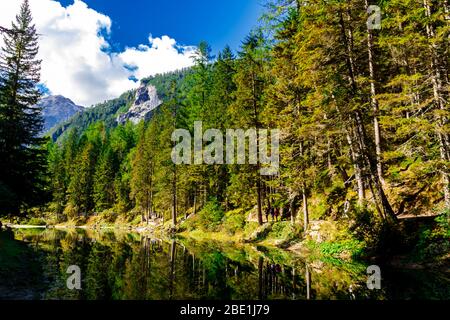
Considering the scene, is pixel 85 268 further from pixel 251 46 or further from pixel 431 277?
pixel 251 46

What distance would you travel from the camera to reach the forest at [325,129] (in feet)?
51.4

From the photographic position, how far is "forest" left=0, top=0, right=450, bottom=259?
1566cm

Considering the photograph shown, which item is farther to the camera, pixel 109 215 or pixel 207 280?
pixel 109 215

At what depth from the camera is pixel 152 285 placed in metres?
10.9

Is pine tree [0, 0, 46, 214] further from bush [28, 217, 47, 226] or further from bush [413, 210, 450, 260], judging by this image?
bush [28, 217, 47, 226]

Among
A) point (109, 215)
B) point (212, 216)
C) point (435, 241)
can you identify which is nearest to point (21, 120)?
point (212, 216)

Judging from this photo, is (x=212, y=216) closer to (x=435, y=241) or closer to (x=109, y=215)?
(x=435, y=241)

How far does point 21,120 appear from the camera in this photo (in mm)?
25594

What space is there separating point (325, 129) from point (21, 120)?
2241 cm

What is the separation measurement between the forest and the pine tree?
8 cm

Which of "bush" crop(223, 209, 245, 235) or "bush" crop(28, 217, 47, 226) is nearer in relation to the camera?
"bush" crop(223, 209, 245, 235)

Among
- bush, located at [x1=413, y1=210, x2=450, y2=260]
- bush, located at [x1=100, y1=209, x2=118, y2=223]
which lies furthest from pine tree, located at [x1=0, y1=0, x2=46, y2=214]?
bush, located at [x1=100, y1=209, x2=118, y2=223]

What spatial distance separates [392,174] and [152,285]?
1593cm
